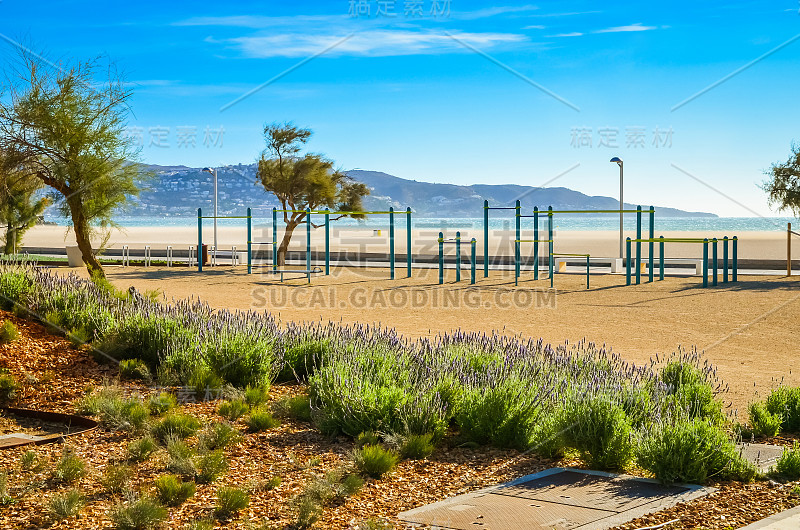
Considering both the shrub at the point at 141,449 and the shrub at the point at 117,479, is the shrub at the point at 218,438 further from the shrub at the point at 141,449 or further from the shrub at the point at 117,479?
the shrub at the point at 117,479

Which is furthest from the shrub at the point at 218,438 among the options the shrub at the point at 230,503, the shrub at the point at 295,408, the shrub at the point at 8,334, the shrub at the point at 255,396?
the shrub at the point at 8,334

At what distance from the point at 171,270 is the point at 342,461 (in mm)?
24618

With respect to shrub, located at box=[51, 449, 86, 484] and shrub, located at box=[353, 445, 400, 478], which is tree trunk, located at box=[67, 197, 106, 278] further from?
shrub, located at box=[353, 445, 400, 478]

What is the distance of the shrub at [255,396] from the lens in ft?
22.4

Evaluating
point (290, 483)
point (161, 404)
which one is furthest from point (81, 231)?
point (290, 483)

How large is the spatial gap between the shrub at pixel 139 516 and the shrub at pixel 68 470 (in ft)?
2.66

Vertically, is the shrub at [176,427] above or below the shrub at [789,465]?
above

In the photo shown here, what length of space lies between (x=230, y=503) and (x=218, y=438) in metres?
1.25

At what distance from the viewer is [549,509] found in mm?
4543

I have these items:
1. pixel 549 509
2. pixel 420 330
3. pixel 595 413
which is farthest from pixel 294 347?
pixel 420 330

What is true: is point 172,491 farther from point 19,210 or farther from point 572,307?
point 19,210

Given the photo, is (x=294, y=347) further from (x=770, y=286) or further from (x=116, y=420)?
(x=770, y=286)

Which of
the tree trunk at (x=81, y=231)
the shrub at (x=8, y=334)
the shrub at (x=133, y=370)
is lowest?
the shrub at (x=133, y=370)

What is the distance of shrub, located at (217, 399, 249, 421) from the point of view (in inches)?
255
